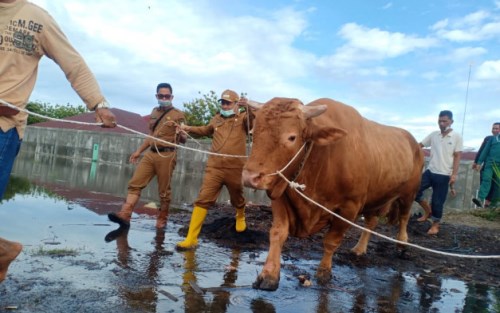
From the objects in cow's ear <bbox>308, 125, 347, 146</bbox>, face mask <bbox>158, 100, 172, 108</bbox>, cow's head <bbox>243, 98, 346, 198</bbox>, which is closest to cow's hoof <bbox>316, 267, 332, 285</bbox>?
cow's head <bbox>243, 98, 346, 198</bbox>

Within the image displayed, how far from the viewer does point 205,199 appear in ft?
20.7

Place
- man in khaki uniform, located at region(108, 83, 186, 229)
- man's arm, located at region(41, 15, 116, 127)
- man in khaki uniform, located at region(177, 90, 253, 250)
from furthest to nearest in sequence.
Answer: man in khaki uniform, located at region(108, 83, 186, 229), man in khaki uniform, located at region(177, 90, 253, 250), man's arm, located at region(41, 15, 116, 127)

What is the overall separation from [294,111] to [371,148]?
1.71 m

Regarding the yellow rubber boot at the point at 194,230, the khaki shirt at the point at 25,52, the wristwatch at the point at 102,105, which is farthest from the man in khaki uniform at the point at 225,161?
the khaki shirt at the point at 25,52

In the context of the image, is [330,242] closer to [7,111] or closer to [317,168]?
[317,168]

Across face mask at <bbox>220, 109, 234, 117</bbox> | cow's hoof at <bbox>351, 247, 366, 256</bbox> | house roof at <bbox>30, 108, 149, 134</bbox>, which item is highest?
house roof at <bbox>30, 108, 149, 134</bbox>

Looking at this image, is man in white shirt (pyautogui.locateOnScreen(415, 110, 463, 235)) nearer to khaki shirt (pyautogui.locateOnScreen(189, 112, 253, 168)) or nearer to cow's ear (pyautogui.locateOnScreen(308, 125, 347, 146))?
khaki shirt (pyautogui.locateOnScreen(189, 112, 253, 168))

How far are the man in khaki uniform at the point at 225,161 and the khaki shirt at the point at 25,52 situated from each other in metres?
2.97

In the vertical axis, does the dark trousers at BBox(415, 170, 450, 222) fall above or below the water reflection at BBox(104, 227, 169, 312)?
above

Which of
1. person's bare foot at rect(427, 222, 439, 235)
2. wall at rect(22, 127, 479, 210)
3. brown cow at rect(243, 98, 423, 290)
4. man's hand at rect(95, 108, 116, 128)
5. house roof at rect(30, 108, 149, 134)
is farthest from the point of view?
house roof at rect(30, 108, 149, 134)

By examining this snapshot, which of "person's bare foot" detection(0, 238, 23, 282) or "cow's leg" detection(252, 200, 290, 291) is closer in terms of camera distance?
"person's bare foot" detection(0, 238, 23, 282)

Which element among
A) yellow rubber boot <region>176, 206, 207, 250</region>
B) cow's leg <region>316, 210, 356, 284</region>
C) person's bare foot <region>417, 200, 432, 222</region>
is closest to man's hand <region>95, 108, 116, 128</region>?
cow's leg <region>316, 210, 356, 284</region>

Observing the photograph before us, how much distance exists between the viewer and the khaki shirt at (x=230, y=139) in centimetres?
637

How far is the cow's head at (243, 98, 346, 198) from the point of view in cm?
392
